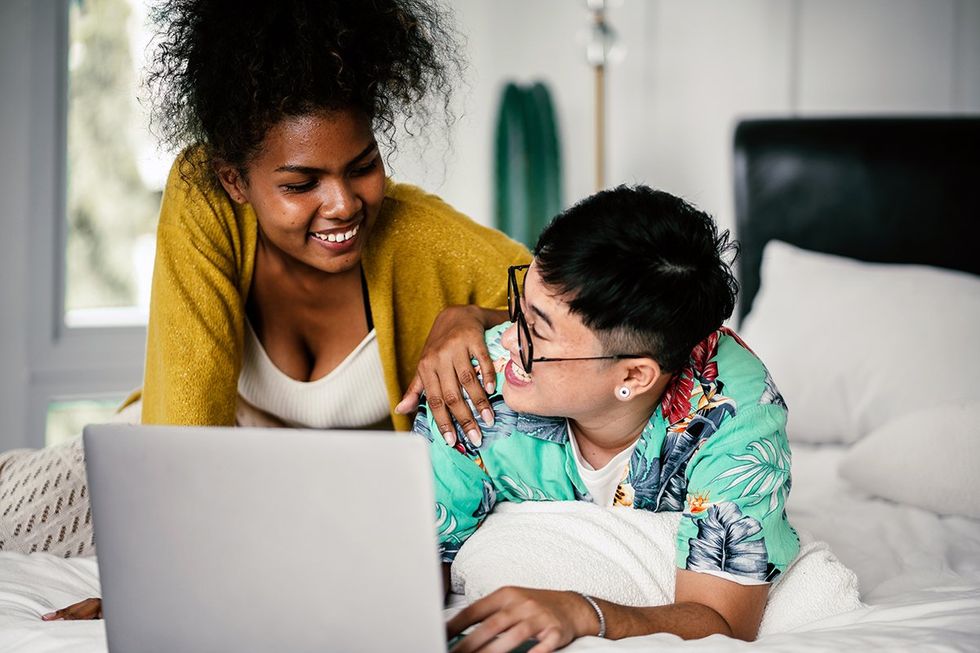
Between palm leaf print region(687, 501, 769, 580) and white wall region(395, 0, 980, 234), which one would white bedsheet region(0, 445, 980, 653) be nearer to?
palm leaf print region(687, 501, 769, 580)

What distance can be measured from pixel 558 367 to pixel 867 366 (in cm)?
113

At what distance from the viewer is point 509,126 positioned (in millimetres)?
3520

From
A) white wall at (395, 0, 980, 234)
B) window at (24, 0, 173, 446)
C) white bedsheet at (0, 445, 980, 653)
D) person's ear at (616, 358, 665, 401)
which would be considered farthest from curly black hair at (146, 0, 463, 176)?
window at (24, 0, 173, 446)

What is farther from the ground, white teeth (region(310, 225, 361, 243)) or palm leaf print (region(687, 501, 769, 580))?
white teeth (region(310, 225, 361, 243))

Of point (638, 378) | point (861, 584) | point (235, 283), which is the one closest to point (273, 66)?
point (235, 283)

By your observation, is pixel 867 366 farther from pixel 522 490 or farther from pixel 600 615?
pixel 600 615

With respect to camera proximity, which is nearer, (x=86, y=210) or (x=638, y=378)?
(x=638, y=378)

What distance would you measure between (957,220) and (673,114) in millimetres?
1010

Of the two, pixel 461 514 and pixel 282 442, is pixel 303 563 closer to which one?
pixel 282 442

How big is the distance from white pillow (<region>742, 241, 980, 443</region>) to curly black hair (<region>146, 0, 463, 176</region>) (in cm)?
104

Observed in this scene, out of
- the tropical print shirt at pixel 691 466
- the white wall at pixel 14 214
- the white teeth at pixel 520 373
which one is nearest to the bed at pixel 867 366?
the tropical print shirt at pixel 691 466

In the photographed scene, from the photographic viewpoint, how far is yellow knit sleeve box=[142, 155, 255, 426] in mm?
1530

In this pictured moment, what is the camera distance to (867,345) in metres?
2.17

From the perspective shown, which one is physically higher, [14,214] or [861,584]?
[14,214]
